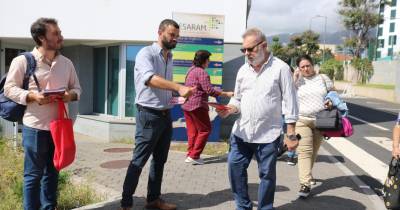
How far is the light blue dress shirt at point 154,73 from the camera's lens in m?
4.19

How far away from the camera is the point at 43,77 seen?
3814 mm

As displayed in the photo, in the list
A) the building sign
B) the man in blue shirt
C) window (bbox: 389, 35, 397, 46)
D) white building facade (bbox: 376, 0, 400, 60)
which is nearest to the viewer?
the man in blue shirt

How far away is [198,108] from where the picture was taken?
23.6ft

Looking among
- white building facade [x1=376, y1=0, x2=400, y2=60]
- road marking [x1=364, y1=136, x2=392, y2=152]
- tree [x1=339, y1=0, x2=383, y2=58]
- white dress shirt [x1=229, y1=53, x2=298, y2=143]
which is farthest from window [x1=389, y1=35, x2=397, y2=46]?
white dress shirt [x1=229, y1=53, x2=298, y2=143]

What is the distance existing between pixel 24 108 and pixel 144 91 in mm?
1150

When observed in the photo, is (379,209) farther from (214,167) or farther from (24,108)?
→ (24,108)

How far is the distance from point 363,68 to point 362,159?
34.2m

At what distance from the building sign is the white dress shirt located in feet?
16.0

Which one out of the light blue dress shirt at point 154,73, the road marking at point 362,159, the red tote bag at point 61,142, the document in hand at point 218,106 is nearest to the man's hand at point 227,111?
the document in hand at point 218,106

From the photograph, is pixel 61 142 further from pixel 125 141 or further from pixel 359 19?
pixel 359 19

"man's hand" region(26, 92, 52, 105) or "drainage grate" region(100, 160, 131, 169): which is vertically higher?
"man's hand" region(26, 92, 52, 105)

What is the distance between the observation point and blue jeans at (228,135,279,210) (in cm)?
405

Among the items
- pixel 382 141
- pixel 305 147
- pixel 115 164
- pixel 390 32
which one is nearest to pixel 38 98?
pixel 305 147

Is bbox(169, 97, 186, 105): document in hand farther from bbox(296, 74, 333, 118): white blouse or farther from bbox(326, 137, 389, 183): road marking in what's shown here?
bbox(326, 137, 389, 183): road marking
